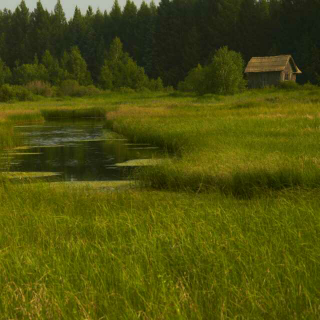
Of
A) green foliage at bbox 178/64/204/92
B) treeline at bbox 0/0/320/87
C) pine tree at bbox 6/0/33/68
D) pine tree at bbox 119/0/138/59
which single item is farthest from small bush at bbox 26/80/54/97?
pine tree at bbox 6/0/33/68

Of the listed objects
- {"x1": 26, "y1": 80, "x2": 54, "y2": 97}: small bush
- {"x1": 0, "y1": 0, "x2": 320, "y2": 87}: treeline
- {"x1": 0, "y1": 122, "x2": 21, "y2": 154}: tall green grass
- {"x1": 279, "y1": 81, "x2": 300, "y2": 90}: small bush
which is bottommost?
{"x1": 0, "y1": 122, "x2": 21, "y2": 154}: tall green grass

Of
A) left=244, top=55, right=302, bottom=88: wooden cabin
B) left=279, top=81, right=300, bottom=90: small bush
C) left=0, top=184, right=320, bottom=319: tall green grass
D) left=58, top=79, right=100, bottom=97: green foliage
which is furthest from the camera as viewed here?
left=58, top=79, right=100, bottom=97: green foliage

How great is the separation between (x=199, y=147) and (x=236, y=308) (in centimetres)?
1158

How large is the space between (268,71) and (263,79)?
1256 mm

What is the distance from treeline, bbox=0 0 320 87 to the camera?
69.6 m

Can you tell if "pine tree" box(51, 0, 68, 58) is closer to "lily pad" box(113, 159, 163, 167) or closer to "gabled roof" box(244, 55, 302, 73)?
"gabled roof" box(244, 55, 302, 73)

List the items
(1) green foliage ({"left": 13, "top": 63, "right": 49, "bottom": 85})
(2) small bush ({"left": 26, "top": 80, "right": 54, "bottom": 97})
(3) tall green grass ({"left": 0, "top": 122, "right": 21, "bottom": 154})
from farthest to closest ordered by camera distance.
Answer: (1) green foliage ({"left": 13, "top": 63, "right": 49, "bottom": 85}), (2) small bush ({"left": 26, "top": 80, "right": 54, "bottom": 97}), (3) tall green grass ({"left": 0, "top": 122, "right": 21, "bottom": 154})

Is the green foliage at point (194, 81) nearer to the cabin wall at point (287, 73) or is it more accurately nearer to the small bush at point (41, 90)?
the cabin wall at point (287, 73)

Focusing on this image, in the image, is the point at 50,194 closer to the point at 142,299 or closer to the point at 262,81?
the point at 142,299

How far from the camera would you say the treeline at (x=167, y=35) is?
6956 centimetres

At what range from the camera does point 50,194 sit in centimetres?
924

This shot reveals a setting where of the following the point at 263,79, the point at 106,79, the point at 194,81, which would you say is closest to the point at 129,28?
the point at 106,79

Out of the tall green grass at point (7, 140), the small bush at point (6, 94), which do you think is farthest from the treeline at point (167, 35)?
the tall green grass at point (7, 140)

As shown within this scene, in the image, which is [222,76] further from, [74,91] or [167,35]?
[167,35]
